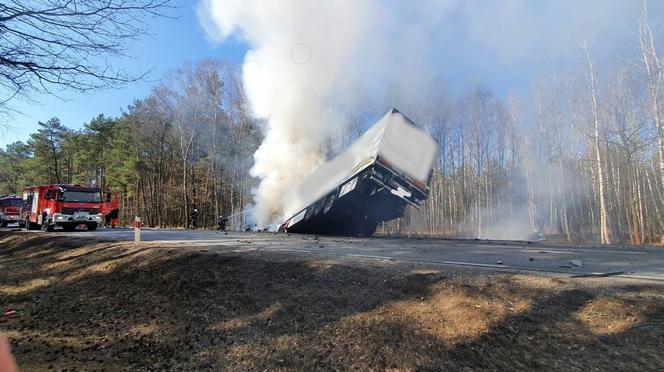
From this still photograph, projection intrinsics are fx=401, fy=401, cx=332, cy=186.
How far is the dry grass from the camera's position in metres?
3.51

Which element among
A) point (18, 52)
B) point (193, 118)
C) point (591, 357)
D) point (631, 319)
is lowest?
point (591, 357)

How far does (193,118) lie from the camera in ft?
98.8

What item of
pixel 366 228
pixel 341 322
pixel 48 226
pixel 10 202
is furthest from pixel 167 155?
pixel 341 322

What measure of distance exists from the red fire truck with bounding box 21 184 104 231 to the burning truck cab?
34.9ft

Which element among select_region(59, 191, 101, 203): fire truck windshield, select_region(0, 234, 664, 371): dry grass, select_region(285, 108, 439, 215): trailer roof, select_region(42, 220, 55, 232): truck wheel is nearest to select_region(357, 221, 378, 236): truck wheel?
select_region(285, 108, 439, 215): trailer roof

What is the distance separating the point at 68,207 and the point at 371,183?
14.7 metres

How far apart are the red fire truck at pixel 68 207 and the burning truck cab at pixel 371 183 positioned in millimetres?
10626

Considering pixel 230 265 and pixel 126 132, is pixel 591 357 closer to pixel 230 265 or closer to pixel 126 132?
pixel 230 265

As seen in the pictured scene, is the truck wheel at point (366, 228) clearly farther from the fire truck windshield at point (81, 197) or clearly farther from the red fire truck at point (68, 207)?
the fire truck windshield at point (81, 197)

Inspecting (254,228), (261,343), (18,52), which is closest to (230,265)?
(261,343)

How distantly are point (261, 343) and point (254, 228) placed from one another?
12.9 meters

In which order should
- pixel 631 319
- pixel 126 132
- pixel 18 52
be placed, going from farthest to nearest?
pixel 126 132 < pixel 18 52 < pixel 631 319

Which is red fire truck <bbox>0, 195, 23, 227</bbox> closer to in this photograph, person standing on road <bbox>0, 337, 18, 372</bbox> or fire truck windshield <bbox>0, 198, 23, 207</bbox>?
fire truck windshield <bbox>0, 198, 23, 207</bbox>

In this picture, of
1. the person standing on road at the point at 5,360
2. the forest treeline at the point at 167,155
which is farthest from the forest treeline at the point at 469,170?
the person standing on road at the point at 5,360
